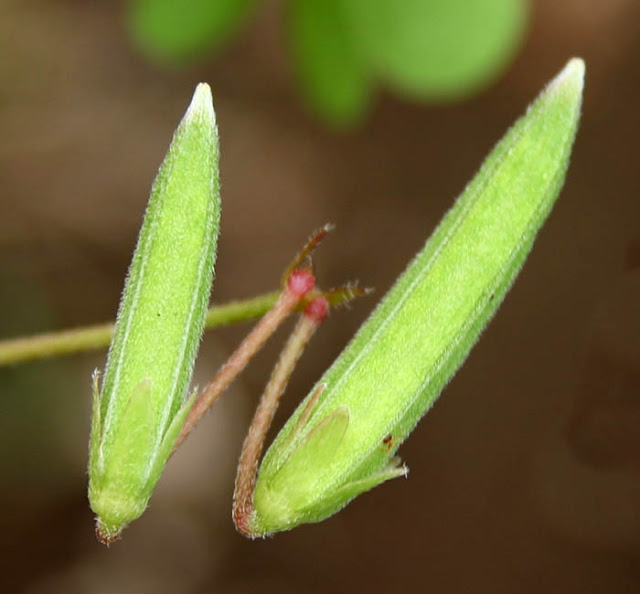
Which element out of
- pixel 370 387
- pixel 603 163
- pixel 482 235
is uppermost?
pixel 482 235

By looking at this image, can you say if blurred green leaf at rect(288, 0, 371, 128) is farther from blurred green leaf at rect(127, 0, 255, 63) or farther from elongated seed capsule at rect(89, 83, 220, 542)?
elongated seed capsule at rect(89, 83, 220, 542)

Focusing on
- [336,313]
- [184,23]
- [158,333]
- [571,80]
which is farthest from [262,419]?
[336,313]

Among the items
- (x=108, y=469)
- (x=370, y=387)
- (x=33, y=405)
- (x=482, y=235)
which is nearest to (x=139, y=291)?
(x=108, y=469)

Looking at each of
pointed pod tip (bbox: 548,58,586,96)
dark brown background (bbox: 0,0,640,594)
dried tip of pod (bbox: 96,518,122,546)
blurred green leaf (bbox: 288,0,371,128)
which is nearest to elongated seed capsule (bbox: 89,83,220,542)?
dried tip of pod (bbox: 96,518,122,546)

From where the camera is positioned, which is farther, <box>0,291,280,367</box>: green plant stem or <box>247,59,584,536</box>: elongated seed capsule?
<box>0,291,280,367</box>: green plant stem

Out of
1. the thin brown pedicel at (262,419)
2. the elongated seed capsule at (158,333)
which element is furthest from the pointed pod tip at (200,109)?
the thin brown pedicel at (262,419)

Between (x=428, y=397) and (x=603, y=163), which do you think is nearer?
(x=428, y=397)

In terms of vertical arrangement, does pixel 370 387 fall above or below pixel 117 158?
above

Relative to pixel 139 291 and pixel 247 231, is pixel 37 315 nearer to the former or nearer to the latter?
pixel 247 231
